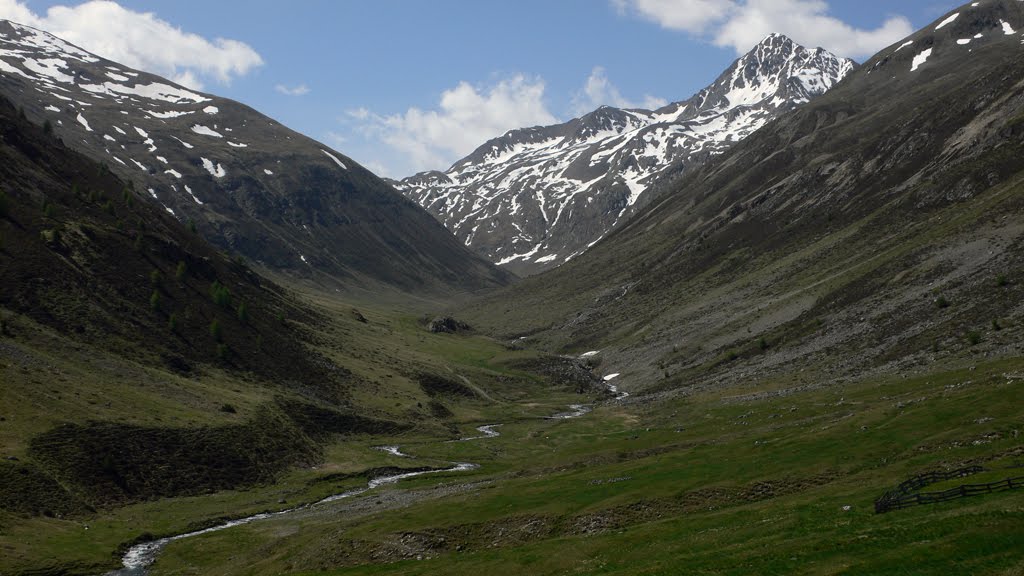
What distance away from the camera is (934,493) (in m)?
41.1

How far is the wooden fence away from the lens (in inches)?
1585

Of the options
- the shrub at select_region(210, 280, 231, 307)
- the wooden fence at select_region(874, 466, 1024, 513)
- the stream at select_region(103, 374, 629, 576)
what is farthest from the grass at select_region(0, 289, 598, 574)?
the wooden fence at select_region(874, 466, 1024, 513)

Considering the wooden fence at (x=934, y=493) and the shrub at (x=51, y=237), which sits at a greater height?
the shrub at (x=51, y=237)

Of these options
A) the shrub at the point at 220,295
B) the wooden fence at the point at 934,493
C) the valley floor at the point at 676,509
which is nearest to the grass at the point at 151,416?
the valley floor at the point at 676,509

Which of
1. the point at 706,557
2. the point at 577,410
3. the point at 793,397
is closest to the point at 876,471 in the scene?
the point at 706,557

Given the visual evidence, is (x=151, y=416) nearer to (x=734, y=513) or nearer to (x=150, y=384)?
(x=150, y=384)

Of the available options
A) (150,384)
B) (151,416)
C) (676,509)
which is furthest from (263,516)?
(676,509)

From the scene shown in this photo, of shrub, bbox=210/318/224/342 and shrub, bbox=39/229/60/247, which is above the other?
shrub, bbox=39/229/60/247

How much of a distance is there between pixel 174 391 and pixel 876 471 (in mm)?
93502

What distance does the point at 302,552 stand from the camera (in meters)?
63.9

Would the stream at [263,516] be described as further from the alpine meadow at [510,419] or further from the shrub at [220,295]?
the shrub at [220,295]

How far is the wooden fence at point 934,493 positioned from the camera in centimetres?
4025

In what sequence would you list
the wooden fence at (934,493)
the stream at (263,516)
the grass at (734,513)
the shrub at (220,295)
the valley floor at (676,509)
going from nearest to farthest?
the grass at (734,513) < the valley floor at (676,509) < the wooden fence at (934,493) < the stream at (263,516) < the shrub at (220,295)

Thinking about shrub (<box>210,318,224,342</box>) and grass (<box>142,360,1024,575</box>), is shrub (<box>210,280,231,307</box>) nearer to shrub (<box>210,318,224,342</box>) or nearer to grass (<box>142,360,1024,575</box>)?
shrub (<box>210,318,224,342</box>)
